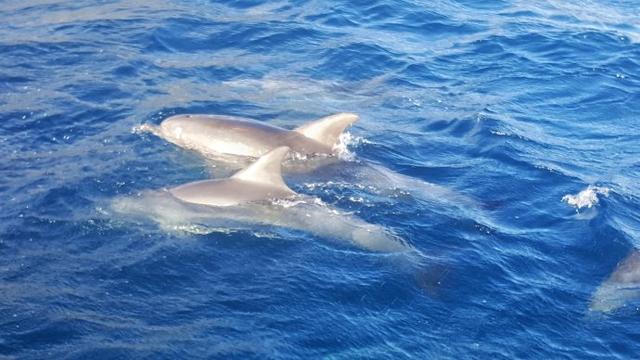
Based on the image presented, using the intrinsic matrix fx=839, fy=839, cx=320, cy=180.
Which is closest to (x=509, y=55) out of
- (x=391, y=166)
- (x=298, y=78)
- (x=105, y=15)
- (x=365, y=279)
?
(x=298, y=78)

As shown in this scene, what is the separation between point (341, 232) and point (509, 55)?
11226mm

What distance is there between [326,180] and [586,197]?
4.25 meters

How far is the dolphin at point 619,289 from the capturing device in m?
10.6

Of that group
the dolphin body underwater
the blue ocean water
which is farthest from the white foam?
the dolphin body underwater

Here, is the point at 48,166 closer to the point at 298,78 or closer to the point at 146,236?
the point at 146,236

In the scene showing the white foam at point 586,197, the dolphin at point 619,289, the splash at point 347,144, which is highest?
the splash at point 347,144

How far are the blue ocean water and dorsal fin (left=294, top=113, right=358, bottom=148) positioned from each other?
68 cm

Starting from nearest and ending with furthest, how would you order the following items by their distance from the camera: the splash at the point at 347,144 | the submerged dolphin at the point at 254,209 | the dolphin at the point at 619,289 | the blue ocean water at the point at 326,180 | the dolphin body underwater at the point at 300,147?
the blue ocean water at the point at 326,180 < the dolphin at the point at 619,289 < the submerged dolphin at the point at 254,209 < the dolphin body underwater at the point at 300,147 < the splash at the point at 347,144

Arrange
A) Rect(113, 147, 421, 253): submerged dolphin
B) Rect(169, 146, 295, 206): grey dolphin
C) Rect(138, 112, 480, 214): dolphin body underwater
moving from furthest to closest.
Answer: Rect(138, 112, 480, 214): dolphin body underwater, Rect(169, 146, 295, 206): grey dolphin, Rect(113, 147, 421, 253): submerged dolphin

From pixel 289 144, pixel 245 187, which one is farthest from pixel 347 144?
pixel 245 187

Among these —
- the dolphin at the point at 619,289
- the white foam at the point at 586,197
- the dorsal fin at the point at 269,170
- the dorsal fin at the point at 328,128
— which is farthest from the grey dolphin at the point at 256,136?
the dolphin at the point at 619,289

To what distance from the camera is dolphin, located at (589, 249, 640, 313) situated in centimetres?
1059

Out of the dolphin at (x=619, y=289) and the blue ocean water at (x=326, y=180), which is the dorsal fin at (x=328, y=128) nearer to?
the blue ocean water at (x=326, y=180)

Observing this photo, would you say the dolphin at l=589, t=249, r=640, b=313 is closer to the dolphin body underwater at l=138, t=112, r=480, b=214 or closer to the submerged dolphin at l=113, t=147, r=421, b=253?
the submerged dolphin at l=113, t=147, r=421, b=253
